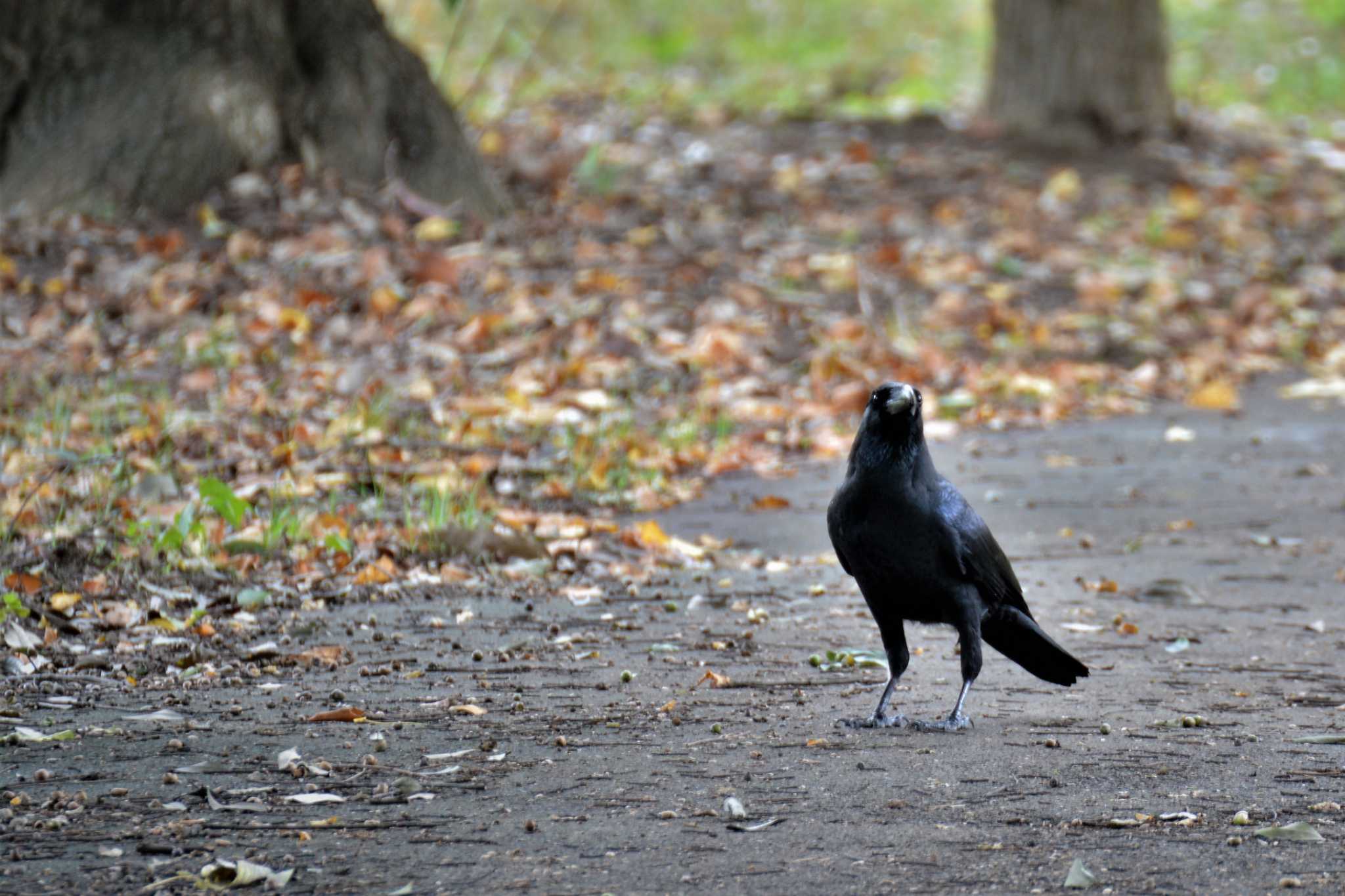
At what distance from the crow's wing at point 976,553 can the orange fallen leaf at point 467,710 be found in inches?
47.2

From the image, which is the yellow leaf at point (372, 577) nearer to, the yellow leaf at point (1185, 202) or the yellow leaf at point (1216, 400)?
the yellow leaf at point (1216, 400)

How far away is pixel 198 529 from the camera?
5.24 m

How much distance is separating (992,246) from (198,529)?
7125 millimetres

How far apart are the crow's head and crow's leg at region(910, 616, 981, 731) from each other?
47 cm

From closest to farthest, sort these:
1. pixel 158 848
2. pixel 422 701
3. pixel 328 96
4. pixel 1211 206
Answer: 1. pixel 158 848
2. pixel 422 701
3. pixel 328 96
4. pixel 1211 206

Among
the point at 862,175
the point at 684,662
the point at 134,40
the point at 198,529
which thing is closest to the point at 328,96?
the point at 134,40

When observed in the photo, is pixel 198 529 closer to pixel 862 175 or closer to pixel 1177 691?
pixel 1177 691

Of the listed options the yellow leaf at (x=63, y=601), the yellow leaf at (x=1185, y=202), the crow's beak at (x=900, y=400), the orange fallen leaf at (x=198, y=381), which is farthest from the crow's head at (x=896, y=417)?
the yellow leaf at (x=1185, y=202)

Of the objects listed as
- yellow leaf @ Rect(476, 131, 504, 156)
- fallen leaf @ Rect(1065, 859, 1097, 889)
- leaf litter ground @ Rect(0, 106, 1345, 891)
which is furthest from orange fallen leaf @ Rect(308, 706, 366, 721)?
yellow leaf @ Rect(476, 131, 504, 156)

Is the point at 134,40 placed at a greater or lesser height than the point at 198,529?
greater

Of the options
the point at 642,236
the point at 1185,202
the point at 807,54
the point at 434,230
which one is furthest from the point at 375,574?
the point at 807,54

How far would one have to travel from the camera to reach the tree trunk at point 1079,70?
41.9 feet

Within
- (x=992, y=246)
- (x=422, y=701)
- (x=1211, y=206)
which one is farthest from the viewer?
(x=1211, y=206)

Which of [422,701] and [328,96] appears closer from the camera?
[422,701]
